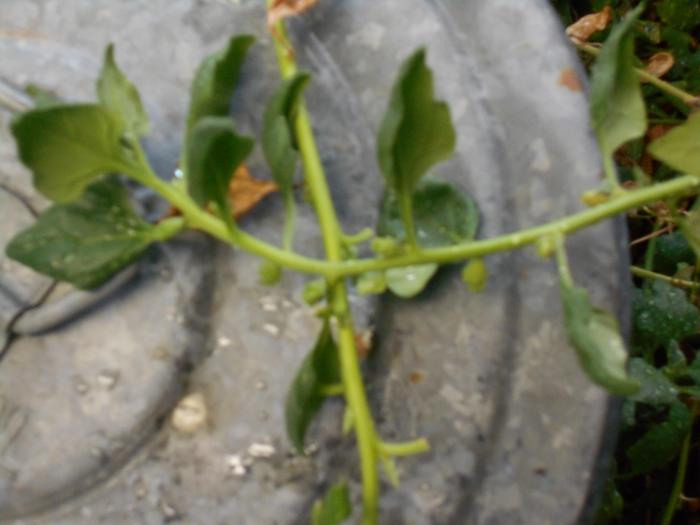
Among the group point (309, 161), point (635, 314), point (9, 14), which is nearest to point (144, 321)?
point (309, 161)

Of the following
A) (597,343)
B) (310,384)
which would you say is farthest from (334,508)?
(597,343)

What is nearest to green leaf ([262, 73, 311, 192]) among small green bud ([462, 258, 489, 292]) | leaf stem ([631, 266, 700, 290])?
small green bud ([462, 258, 489, 292])

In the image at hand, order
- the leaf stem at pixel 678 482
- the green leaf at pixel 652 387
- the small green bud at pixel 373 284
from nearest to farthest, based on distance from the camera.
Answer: the small green bud at pixel 373 284
the green leaf at pixel 652 387
the leaf stem at pixel 678 482

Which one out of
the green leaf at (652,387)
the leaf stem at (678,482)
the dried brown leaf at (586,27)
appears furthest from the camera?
the dried brown leaf at (586,27)

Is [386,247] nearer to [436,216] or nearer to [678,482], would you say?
[436,216]

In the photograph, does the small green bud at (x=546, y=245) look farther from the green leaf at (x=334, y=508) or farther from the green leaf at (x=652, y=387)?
the green leaf at (x=652, y=387)

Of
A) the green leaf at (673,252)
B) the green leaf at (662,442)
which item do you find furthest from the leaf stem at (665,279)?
the green leaf at (662,442)

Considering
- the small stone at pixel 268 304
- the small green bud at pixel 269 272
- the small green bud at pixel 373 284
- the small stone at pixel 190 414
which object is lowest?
the small stone at pixel 190 414
